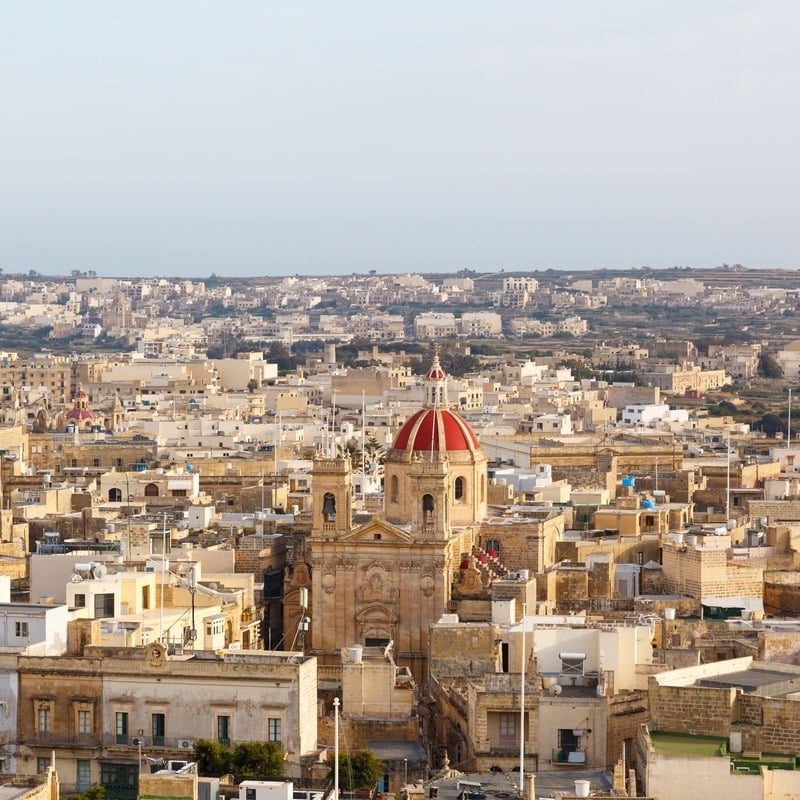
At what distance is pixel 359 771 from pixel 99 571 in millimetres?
10365

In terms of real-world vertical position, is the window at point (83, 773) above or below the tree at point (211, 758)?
below

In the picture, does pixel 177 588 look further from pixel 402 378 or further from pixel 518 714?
pixel 402 378

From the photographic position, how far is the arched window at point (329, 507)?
48438 mm

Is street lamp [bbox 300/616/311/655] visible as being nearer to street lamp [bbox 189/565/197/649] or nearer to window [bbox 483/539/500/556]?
street lamp [bbox 189/565/197/649]

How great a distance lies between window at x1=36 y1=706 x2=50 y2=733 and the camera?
117 ft

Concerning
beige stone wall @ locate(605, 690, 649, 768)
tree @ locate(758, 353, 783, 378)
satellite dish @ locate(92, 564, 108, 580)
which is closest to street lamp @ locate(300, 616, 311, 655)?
satellite dish @ locate(92, 564, 108, 580)

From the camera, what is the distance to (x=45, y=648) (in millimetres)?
37375

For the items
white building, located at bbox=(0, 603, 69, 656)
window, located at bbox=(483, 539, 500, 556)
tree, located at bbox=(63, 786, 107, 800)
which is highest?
white building, located at bbox=(0, 603, 69, 656)

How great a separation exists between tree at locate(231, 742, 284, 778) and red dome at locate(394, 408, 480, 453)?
53.6 feet

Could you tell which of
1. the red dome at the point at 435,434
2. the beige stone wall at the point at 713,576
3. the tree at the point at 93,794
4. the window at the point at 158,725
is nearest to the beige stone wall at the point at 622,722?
the window at the point at 158,725

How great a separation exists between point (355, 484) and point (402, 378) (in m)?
71.0

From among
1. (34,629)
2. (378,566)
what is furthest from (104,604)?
(378,566)

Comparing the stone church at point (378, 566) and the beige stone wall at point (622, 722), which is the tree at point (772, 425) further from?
the beige stone wall at point (622, 722)

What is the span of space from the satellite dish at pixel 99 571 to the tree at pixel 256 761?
29.2ft
